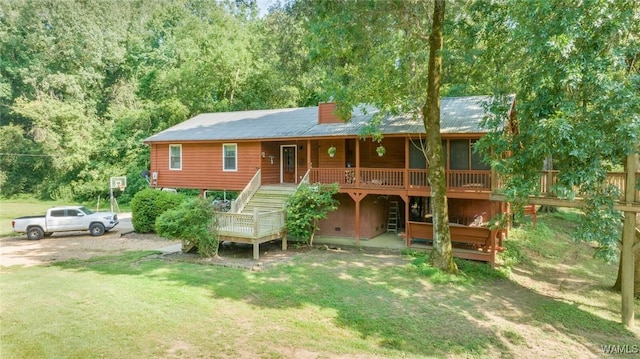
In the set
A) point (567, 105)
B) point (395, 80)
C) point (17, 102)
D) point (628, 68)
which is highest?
point (17, 102)

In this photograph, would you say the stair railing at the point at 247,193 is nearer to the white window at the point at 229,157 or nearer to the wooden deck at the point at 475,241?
the white window at the point at 229,157

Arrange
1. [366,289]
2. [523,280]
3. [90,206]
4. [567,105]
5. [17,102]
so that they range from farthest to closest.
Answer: [17,102] < [90,206] < [523,280] < [366,289] < [567,105]

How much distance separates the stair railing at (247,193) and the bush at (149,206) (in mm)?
4191

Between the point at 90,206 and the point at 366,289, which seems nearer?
the point at 366,289

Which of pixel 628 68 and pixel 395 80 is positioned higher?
pixel 395 80

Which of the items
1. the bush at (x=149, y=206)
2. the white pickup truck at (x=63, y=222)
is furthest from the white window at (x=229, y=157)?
the white pickup truck at (x=63, y=222)

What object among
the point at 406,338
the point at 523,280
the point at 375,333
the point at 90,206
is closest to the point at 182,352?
the point at 375,333

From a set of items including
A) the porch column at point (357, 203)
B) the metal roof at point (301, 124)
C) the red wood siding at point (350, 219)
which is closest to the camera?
the metal roof at point (301, 124)

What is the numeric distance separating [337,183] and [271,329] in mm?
8592

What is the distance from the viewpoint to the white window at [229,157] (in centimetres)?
1878

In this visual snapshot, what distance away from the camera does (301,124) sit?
18.5m

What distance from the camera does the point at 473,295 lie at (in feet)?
33.5

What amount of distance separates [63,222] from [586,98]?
69.0 ft

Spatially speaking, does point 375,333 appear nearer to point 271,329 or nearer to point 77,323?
point 271,329
